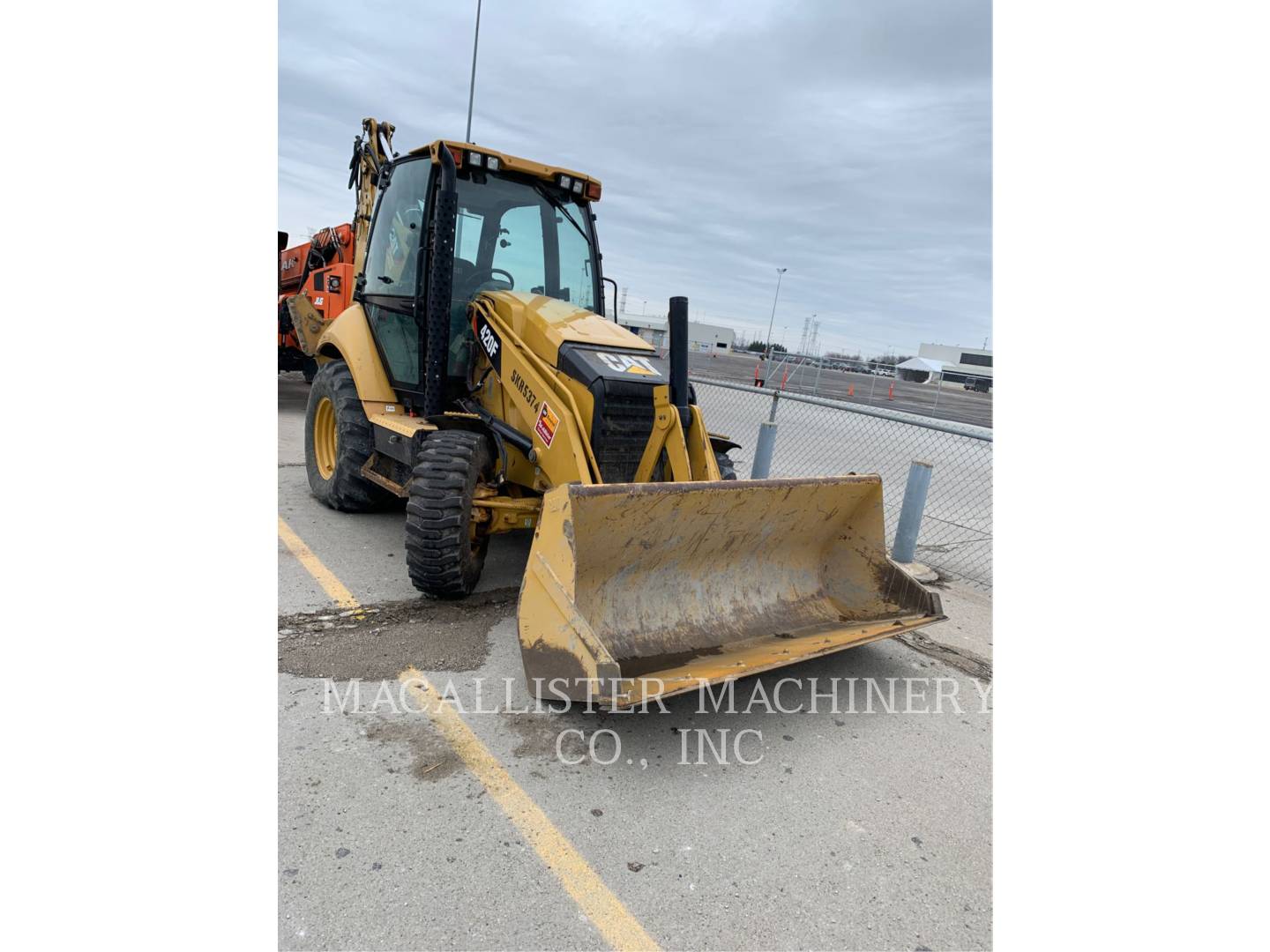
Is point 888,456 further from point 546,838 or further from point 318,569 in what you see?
point 546,838

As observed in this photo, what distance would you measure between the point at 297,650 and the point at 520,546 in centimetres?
231

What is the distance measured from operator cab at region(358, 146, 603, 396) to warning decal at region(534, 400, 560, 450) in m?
1.18

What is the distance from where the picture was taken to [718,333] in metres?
76.8

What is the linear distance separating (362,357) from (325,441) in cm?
130

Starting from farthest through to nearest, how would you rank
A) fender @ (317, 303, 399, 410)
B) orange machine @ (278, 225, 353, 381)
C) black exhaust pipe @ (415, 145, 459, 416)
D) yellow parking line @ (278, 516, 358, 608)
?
orange machine @ (278, 225, 353, 381) → fender @ (317, 303, 399, 410) → black exhaust pipe @ (415, 145, 459, 416) → yellow parking line @ (278, 516, 358, 608)

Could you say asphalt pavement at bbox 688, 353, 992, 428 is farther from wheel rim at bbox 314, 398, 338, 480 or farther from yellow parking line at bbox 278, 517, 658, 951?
yellow parking line at bbox 278, 517, 658, 951

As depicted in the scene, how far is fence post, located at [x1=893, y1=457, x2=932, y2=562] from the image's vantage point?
6.09 m

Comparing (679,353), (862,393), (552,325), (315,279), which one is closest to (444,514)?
(552,325)

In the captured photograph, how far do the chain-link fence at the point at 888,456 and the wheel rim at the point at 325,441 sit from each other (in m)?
4.18

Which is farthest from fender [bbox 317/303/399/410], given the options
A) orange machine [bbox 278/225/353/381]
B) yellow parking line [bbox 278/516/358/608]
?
orange machine [bbox 278/225/353/381]

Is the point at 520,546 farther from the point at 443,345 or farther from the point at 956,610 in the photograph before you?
the point at 956,610

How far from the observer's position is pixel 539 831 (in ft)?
8.85

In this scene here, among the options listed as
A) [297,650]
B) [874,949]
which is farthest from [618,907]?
[297,650]

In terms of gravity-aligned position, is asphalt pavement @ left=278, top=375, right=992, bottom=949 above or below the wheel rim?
below
